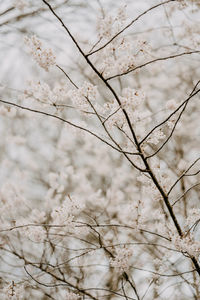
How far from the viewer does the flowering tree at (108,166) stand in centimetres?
149

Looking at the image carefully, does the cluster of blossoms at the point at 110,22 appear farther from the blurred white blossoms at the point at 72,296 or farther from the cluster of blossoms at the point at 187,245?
the blurred white blossoms at the point at 72,296

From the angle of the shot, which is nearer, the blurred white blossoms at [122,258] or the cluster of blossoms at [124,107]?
the cluster of blossoms at [124,107]

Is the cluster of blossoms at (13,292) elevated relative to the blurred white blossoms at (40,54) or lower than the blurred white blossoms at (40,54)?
lower

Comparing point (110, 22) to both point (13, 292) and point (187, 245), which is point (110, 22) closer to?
point (187, 245)

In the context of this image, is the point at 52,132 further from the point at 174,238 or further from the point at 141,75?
the point at 174,238

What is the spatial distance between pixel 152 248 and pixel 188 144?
1.55 m

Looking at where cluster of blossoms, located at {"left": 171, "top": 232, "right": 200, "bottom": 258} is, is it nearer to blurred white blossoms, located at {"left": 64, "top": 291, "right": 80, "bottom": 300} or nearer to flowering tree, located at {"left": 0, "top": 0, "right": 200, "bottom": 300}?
flowering tree, located at {"left": 0, "top": 0, "right": 200, "bottom": 300}

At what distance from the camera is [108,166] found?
4805 millimetres

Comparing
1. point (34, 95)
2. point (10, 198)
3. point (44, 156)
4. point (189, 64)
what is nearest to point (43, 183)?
point (44, 156)

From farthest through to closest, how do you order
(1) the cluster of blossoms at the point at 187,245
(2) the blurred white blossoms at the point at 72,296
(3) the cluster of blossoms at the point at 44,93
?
(2) the blurred white blossoms at the point at 72,296, (3) the cluster of blossoms at the point at 44,93, (1) the cluster of blossoms at the point at 187,245

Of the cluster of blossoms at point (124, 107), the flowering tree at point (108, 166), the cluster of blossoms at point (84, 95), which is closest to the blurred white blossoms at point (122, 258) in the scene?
the flowering tree at point (108, 166)

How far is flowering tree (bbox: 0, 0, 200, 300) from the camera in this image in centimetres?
149

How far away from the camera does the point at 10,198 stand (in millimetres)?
3180

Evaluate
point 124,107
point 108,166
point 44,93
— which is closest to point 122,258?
point 124,107
